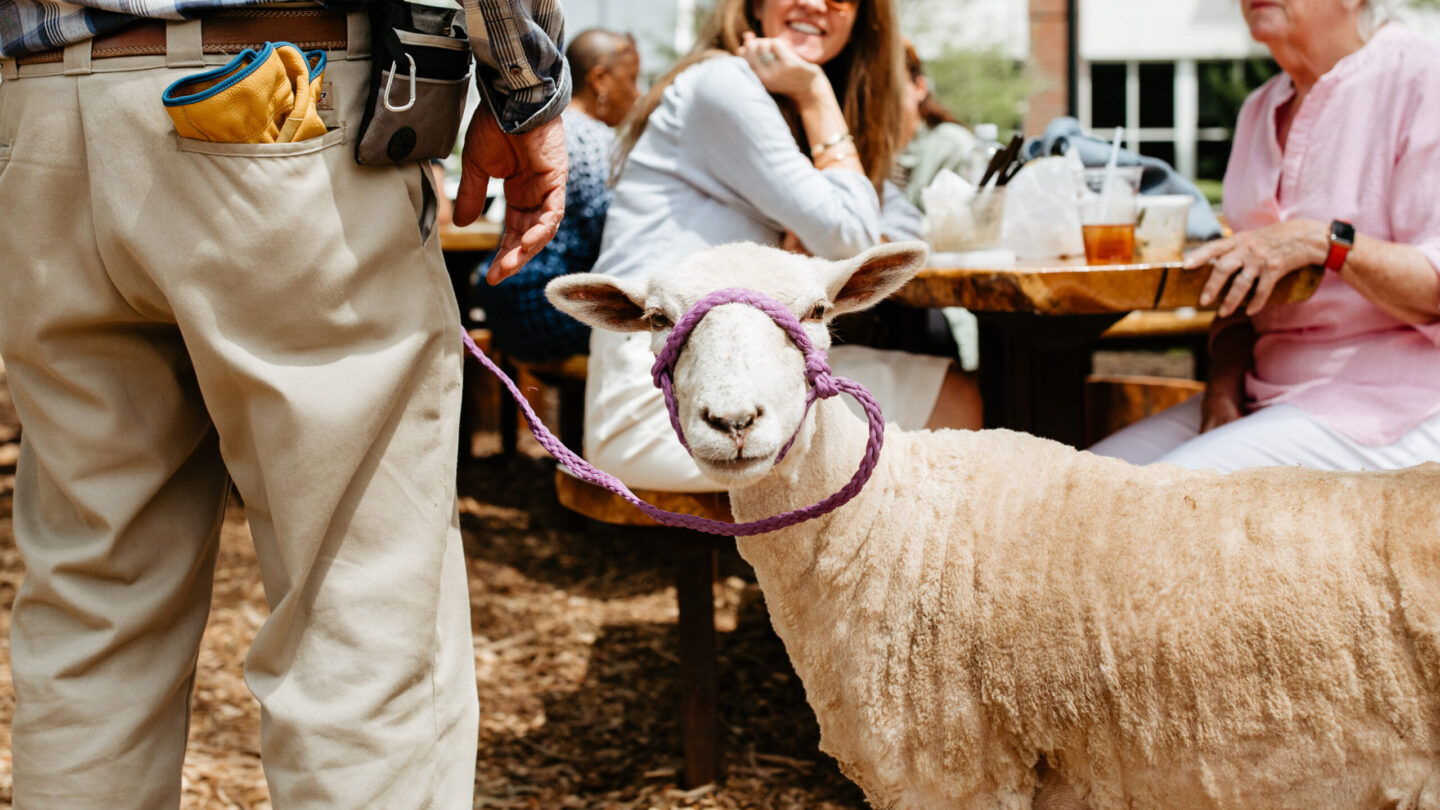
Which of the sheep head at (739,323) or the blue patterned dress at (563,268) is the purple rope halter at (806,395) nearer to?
the sheep head at (739,323)

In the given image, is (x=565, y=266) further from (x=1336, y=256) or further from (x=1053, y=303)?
(x=1336, y=256)

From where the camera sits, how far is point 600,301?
189 cm

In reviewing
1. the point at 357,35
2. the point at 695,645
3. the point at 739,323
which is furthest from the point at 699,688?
the point at 357,35

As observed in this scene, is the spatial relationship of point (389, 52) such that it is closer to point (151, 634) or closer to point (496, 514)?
point (151, 634)

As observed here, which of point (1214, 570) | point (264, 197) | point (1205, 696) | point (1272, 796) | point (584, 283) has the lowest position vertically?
point (1272, 796)

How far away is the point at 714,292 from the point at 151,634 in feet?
3.14

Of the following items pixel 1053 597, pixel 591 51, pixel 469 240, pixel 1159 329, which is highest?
pixel 591 51

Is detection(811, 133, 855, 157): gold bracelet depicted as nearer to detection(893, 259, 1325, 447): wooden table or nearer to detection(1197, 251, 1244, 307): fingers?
detection(893, 259, 1325, 447): wooden table

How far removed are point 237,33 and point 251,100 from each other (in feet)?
0.43

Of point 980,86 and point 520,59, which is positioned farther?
point 980,86

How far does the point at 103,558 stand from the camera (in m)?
1.60

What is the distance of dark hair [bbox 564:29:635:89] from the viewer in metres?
5.53

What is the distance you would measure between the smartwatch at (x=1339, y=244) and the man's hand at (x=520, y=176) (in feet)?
4.68

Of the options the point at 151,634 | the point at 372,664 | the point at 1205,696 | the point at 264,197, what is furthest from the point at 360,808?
the point at 1205,696
